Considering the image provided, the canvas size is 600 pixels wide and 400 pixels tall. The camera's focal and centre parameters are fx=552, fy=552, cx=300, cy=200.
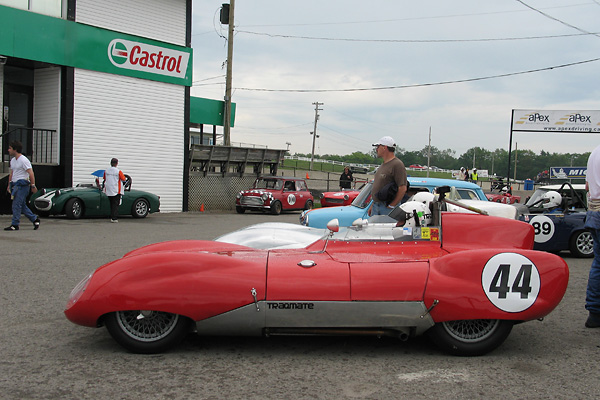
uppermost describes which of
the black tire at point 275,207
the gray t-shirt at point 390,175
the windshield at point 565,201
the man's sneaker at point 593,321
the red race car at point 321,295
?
the gray t-shirt at point 390,175

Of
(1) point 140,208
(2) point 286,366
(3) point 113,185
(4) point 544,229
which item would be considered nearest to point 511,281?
(2) point 286,366

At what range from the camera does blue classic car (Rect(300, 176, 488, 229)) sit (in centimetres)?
839

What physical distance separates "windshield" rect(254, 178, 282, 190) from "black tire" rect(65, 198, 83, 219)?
7872 mm

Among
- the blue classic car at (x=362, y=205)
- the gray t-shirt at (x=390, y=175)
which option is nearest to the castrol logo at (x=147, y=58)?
the blue classic car at (x=362, y=205)

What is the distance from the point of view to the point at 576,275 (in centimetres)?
777

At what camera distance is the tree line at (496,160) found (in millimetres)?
100444

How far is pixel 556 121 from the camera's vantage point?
33.2 metres

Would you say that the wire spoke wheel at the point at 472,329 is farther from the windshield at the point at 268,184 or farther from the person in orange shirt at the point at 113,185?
the windshield at the point at 268,184

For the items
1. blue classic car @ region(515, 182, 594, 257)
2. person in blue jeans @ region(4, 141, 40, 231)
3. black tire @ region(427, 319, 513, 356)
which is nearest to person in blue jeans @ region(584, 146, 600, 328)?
black tire @ region(427, 319, 513, 356)

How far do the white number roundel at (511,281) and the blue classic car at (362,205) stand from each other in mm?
4024

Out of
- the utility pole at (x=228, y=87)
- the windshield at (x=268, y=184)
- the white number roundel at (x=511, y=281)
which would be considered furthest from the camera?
the utility pole at (x=228, y=87)

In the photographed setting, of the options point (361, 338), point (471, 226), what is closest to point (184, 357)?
point (361, 338)

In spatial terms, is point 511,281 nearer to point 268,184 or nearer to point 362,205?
point 362,205

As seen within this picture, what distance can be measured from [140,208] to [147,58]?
5610 mm
